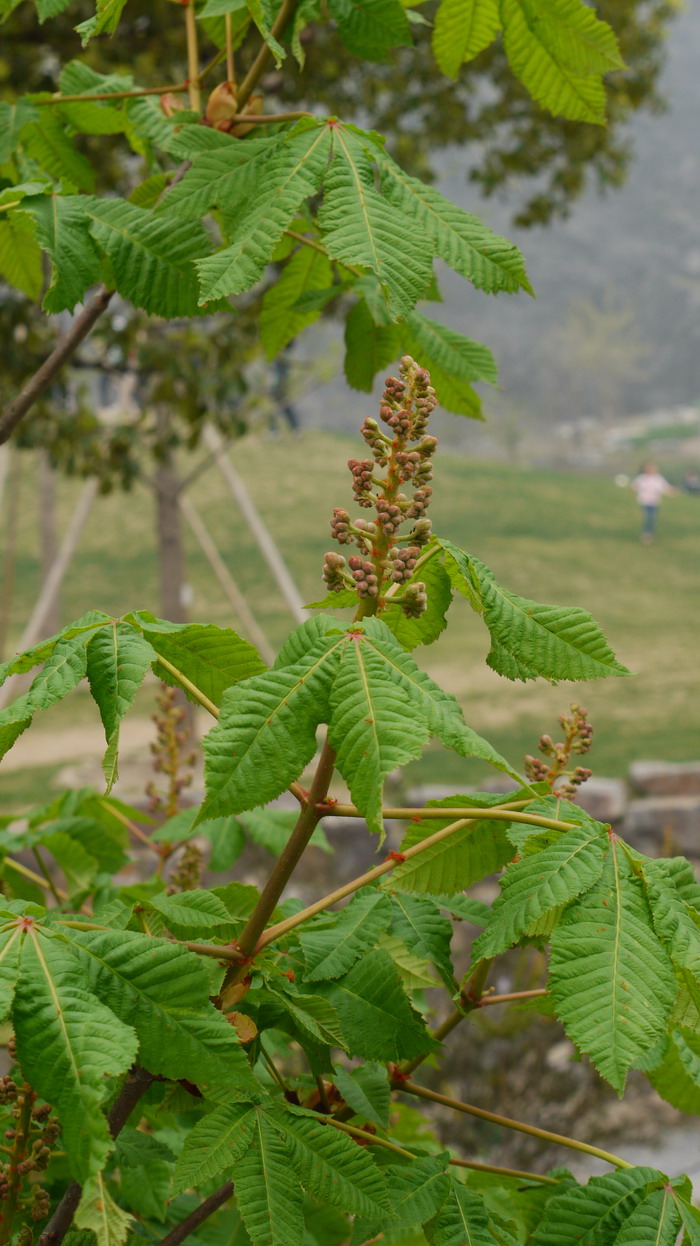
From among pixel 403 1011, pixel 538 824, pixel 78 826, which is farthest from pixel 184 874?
pixel 538 824

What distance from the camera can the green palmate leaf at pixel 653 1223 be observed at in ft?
2.43

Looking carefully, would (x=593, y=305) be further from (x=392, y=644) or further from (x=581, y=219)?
(x=392, y=644)

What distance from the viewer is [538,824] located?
73cm

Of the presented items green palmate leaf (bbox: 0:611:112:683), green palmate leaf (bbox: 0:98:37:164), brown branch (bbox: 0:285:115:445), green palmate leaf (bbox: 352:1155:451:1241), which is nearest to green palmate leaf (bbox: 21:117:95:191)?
green palmate leaf (bbox: 0:98:37:164)

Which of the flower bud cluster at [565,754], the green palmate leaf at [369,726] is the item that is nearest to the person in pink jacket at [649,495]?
the flower bud cluster at [565,754]

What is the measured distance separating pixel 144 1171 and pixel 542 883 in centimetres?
51

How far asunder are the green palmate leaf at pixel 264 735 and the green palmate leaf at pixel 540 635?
0.12 meters

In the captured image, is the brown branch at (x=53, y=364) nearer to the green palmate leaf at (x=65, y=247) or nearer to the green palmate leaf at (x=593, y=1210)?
the green palmate leaf at (x=65, y=247)

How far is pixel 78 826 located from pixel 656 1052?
73 cm

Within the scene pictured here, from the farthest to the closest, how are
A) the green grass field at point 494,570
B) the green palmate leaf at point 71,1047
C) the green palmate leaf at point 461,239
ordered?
the green grass field at point 494,570
the green palmate leaf at point 461,239
the green palmate leaf at point 71,1047

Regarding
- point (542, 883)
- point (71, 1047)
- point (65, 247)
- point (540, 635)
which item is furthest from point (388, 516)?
point (65, 247)

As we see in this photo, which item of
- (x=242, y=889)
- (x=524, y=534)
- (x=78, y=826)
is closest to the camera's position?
(x=242, y=889)

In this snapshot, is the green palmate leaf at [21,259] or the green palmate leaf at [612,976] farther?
the green palmate leaf at [21,259]

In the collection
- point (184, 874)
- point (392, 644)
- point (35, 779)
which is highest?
point (392, 644)
